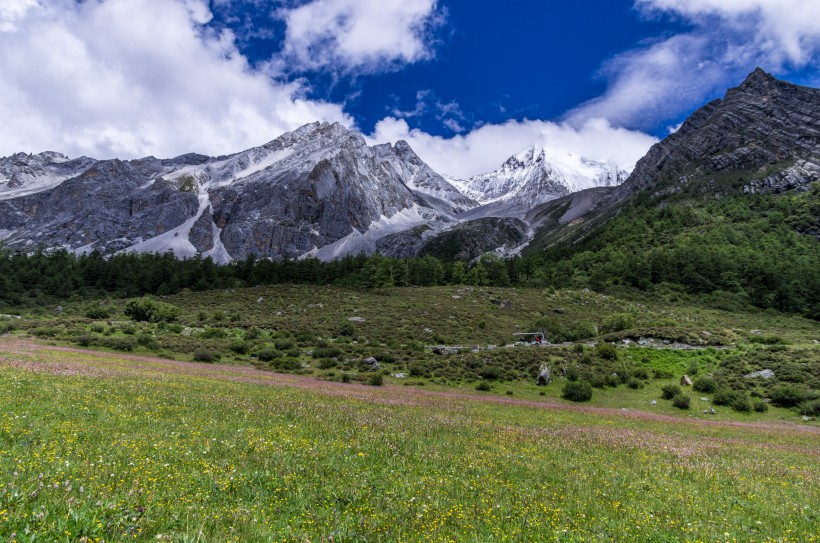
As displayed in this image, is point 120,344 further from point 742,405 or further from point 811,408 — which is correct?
point 811,408

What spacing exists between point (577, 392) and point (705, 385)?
1184 centimetres

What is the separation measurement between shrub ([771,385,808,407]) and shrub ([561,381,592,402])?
1442 cm

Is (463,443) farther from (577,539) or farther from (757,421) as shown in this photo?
(757,421)

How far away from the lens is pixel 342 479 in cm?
823

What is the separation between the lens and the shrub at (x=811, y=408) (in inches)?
1198

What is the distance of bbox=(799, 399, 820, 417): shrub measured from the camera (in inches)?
1198

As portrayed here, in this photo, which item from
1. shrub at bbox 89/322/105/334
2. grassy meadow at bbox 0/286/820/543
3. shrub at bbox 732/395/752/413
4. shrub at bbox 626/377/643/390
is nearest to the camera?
grassy meadow at bbox 0/286/820/543

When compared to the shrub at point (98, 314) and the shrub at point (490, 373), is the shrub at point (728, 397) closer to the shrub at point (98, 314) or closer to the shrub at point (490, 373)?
the shrub at point (490, 373)

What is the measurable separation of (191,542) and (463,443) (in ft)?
30.7

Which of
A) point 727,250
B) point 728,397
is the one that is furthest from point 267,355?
point 727,250

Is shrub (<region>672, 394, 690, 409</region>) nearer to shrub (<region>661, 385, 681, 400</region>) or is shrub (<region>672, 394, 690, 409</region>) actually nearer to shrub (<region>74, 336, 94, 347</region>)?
shrub (<region>661, 385, 681, 400</region>)

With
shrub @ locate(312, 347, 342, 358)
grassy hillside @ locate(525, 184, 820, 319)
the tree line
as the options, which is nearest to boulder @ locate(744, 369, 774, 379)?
shrub @ locate(312, 347, 342, 358)

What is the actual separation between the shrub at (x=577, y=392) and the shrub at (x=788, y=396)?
47.3 feet

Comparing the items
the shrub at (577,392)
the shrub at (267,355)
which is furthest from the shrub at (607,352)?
the shrub at (267,355)
